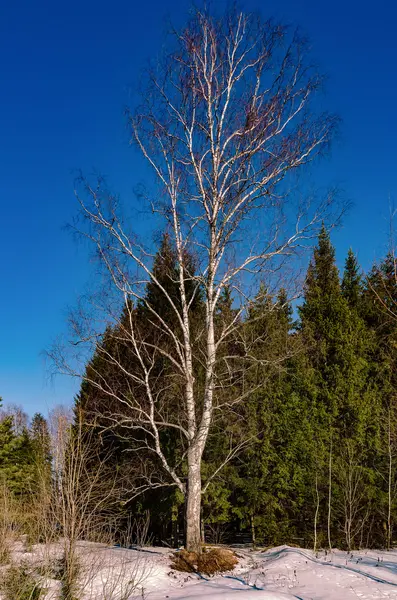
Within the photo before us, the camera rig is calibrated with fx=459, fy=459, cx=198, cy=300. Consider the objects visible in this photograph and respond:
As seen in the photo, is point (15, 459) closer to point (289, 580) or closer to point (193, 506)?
point (193, 506)

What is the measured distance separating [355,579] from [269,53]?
9914 mm

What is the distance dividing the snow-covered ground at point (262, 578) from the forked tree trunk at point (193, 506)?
574 mm

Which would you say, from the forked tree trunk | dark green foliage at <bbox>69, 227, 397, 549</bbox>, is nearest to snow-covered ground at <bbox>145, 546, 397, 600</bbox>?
the forked tree trunk

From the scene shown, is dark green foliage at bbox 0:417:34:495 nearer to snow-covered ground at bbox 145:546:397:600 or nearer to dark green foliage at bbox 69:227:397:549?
dark green foliage at bbox 69:227:397:549

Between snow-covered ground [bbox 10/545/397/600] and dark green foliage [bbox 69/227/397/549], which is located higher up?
dark green foliage [bbox 69/227/397/549]

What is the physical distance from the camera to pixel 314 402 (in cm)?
1314

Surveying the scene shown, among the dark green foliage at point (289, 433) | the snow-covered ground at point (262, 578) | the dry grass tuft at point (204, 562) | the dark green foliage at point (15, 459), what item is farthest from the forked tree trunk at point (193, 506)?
the dark green foliage at point (15, 459)

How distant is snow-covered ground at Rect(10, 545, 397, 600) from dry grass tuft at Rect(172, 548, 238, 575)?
0.17 m

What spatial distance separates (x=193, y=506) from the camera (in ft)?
28.0

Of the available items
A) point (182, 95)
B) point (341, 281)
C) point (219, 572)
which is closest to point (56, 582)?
point (219, 572)

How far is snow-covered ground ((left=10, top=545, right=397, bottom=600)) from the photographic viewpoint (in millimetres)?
6406

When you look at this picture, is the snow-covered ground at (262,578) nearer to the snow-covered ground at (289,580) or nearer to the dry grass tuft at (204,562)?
the snow-covered ground at (289,580)

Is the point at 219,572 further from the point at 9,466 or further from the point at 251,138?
the point at 9,466

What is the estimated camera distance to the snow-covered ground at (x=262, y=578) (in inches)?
252
